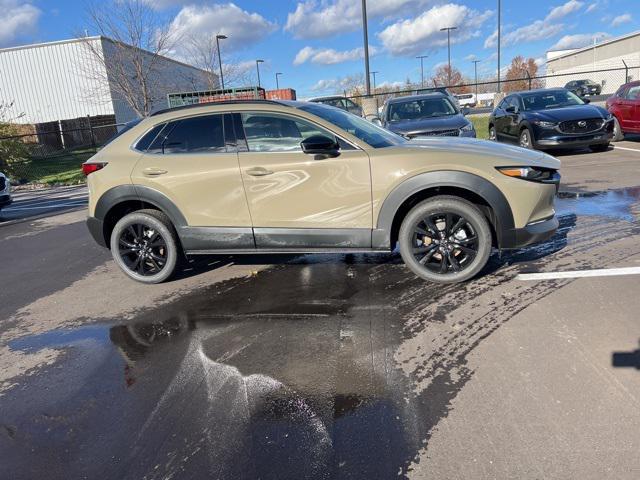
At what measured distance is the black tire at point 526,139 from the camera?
1132cm

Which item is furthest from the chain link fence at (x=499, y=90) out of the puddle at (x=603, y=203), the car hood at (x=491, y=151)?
the car hood at (x=491, y=151)

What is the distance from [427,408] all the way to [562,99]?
11.6 metres

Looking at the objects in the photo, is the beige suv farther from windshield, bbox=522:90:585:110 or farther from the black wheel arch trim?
windshield, bbox=522:90:585:110

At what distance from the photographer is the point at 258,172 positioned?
4547mm

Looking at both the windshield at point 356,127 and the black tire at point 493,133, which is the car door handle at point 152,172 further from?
the black tire at point 493,133

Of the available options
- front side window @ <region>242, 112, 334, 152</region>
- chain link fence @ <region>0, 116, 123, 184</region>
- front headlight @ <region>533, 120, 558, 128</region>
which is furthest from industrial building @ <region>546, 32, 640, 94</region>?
front side window @ <region>242, 112, 334, 152</region>

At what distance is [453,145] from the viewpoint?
4.55m

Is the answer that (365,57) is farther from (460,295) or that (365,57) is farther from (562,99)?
(460,295)

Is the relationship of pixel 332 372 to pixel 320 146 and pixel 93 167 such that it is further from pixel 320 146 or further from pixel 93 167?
pixel 93 167

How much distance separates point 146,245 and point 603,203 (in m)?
6.05

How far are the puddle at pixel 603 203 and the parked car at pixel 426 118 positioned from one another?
2741 mm

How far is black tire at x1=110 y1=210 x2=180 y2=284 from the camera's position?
4996mm

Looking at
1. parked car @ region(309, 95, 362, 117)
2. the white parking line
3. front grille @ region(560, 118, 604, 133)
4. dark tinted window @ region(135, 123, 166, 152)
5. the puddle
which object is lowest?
the white parking line

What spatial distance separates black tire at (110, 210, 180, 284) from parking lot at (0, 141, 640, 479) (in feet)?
0.65
